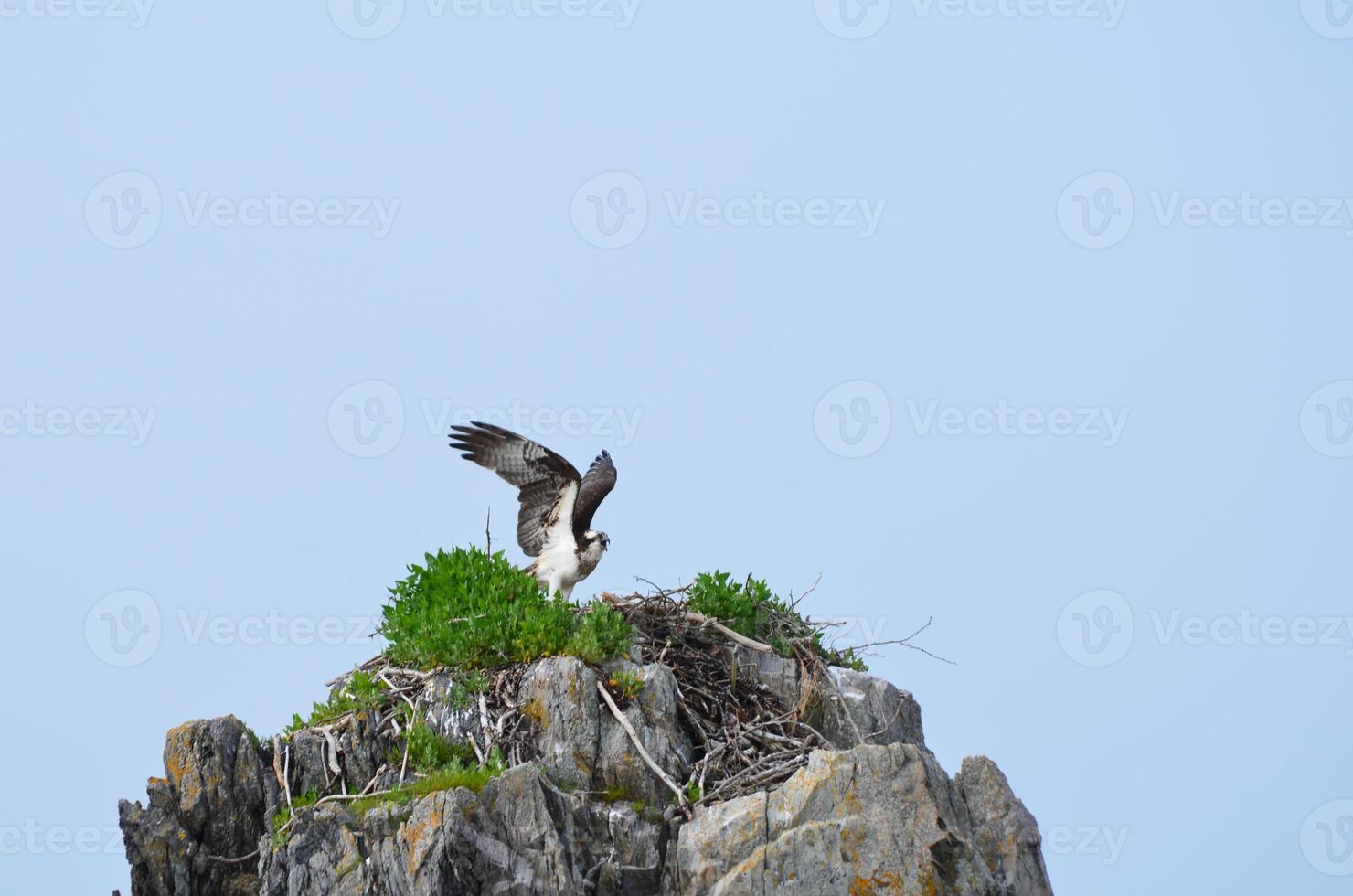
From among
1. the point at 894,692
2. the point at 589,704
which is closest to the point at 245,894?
the point at 589,704

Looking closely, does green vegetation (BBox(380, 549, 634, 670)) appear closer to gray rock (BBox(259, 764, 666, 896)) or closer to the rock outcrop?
the rock outcrop

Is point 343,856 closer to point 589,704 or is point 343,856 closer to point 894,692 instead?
point 589,704

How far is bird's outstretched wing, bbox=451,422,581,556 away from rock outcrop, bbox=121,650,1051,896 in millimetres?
3432

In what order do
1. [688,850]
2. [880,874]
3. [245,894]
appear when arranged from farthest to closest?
[245,894] < [688,850] < [880,874]

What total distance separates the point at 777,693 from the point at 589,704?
2.45 metres

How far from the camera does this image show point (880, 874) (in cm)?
1155

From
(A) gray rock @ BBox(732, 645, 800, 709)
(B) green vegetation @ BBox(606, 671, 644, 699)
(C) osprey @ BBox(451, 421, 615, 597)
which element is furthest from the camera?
(C) osprey @ BBox(451, 421, 615, 597)

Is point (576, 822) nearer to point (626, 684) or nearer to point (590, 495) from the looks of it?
point (626, 684)

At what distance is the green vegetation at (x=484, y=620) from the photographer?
46.2 feet

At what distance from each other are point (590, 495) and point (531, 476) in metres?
0.72

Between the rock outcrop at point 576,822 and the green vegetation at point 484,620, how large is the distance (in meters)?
0.29

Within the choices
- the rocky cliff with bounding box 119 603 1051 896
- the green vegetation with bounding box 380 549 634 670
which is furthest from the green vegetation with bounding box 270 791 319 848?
the green vegetation with bounding box 380 549 634 670

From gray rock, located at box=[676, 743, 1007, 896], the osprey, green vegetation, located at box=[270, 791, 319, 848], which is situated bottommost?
gray rock, located at box=[676, 743, 1007, 896]

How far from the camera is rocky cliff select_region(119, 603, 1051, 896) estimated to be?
11797mm
